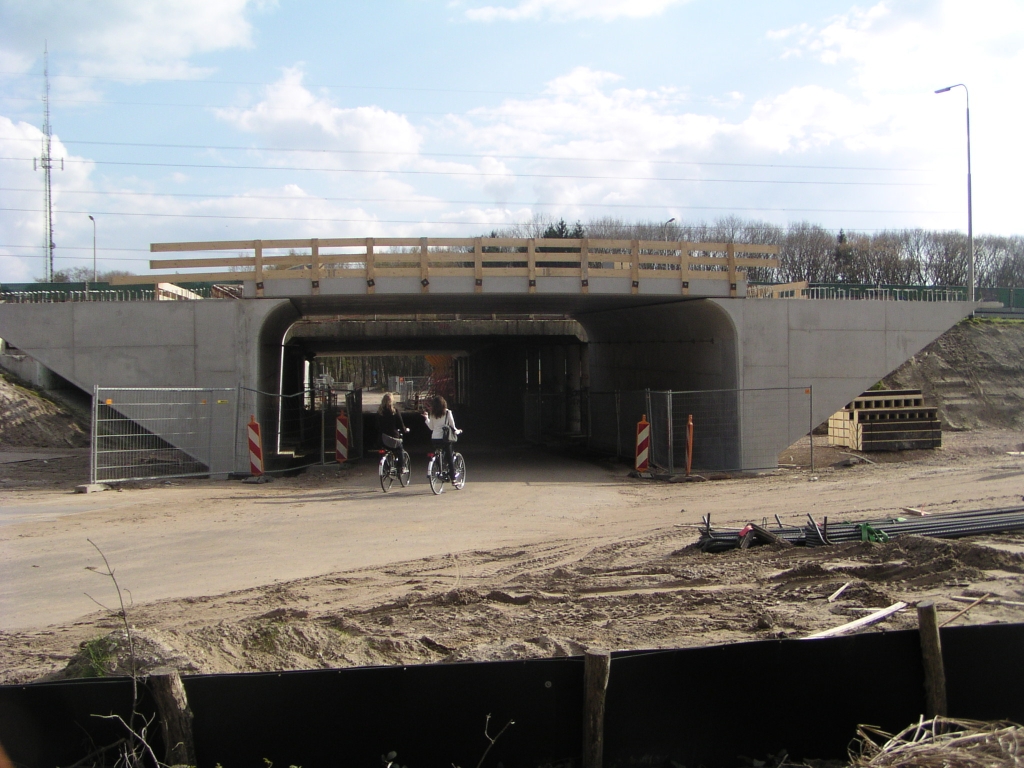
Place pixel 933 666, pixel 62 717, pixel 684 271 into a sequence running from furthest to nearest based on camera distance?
pixel 684 271 < pixel 933 666 < pixel 62 717

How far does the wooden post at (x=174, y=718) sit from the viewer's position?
3840 millimetres

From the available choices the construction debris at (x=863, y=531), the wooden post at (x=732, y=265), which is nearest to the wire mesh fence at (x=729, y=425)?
the wooden post at (x=732, y=265)

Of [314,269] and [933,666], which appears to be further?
[314,269]

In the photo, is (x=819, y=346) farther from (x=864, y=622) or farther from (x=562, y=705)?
(x=562, y=705)

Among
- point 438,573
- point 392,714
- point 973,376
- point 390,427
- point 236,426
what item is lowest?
point 438,573

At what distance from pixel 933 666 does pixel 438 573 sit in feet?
14.9

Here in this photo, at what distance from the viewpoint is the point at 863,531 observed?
25.3ft

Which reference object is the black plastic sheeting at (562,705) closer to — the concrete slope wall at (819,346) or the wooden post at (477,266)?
the wooden post at (477,266)

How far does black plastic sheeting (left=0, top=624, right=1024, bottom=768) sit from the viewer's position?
12.8 feet

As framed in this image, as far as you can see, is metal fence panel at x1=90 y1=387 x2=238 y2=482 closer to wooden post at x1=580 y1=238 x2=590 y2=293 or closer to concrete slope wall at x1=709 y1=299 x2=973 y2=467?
wooden post at x1=580 y1=238 x2=590 y2=293

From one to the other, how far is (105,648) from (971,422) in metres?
28.5

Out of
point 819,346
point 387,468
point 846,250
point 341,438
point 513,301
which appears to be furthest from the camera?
point 846,250

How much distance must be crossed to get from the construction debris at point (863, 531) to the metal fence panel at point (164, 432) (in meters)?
11.0

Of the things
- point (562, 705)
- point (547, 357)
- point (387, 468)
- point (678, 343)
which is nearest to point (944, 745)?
point (562, 705)
